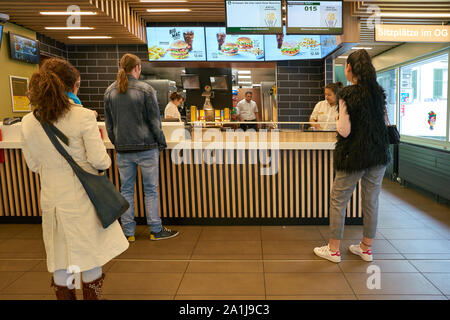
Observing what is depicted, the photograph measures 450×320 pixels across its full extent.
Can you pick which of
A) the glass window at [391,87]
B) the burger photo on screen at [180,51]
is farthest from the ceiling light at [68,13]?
the glass window at [391,87]

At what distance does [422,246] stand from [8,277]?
3434 mm

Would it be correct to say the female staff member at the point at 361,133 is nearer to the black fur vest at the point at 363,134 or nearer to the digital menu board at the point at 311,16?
the black fur vest at the point at 363,134

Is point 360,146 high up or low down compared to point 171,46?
down

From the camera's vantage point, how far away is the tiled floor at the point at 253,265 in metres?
2.34

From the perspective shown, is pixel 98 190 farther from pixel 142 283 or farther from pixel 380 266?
pixel 380 266

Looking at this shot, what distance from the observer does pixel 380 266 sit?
107 inches

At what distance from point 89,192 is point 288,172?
7.85ft

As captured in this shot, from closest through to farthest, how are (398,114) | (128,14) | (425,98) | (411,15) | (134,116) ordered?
(134,116)
(411,15)
(128,14)
(425,98)
(398,114)

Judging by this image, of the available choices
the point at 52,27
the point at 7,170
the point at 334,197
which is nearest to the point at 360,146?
the point at 334,197

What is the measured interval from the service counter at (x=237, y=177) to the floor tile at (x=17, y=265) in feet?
3.85

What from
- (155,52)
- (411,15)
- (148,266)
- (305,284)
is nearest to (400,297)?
(305,284)

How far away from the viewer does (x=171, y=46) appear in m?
6.04
